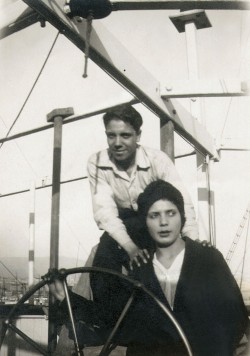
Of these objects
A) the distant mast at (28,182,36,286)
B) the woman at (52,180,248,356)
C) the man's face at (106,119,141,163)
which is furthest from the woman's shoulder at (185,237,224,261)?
the distant mast at (28,182,36,286)

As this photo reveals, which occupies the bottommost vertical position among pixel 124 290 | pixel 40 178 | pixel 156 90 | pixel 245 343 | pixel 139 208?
pixel 245 343

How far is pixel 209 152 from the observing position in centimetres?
139

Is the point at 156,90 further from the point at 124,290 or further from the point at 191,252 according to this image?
the point at 124,290

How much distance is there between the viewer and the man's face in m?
0.99

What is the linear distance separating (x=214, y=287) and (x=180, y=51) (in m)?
0.75

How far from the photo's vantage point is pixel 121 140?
0.99m

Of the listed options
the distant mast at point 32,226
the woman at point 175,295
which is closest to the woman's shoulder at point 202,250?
the woman at point 175,295

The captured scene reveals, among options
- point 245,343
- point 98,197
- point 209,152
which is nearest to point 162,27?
point 209,152

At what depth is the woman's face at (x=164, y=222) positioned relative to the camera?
3.05 ft

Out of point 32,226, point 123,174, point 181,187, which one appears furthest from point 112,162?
point 32,226

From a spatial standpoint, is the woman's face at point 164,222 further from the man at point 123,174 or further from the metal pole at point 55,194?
Result: the metal pole at point 55,194

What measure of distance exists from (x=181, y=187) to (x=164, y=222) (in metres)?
0.10

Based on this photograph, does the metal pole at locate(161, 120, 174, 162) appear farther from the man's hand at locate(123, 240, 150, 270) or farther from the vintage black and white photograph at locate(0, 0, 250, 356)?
the man's hand at locate(123, 240, 150, 270)

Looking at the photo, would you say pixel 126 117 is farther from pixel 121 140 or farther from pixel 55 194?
pixel 55 194
